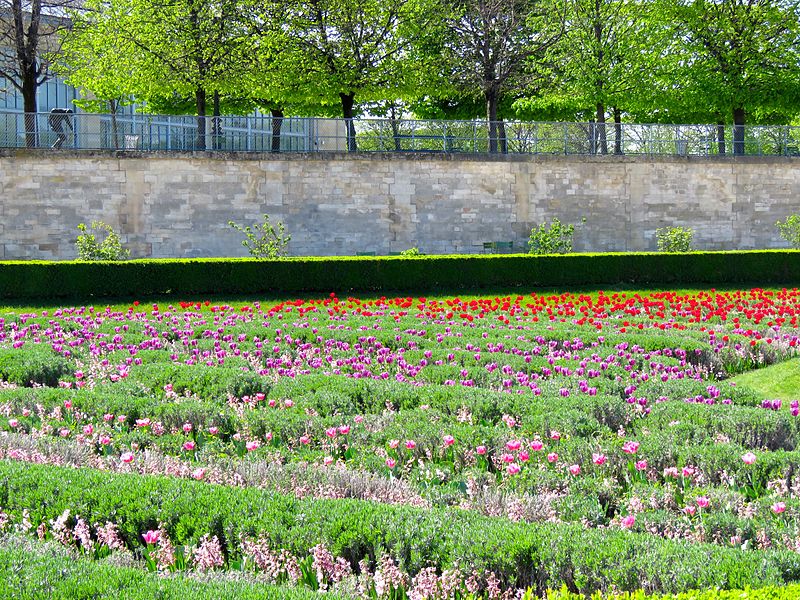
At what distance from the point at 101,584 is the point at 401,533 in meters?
1.36

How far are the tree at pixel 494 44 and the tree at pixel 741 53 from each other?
3893 mm

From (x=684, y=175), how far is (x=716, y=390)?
1979 centimetres

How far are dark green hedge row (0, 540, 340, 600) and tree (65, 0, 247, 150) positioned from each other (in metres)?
20.4

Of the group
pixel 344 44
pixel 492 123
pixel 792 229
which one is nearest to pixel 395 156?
pixel 492 123

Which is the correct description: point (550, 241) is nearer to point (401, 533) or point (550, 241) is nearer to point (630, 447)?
point (630, 447)

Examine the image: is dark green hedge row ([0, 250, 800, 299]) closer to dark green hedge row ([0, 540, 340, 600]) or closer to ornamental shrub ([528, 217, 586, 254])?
ornamental shrub ([528, 217, 586, 254])

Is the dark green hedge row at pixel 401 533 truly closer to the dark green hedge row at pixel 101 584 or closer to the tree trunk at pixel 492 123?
the dark green hedge row at pixel 101 584

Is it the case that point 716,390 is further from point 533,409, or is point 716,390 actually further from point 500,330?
point 500,330

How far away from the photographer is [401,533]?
13.6 ft

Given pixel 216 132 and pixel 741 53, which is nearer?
pixel 216 132

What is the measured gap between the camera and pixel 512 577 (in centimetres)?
396

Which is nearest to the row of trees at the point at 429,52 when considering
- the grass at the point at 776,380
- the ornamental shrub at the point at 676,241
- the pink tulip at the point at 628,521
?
the ornamental shrub at the point at 676,241

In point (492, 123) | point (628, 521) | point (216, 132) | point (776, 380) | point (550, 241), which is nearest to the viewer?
point (628, 521)

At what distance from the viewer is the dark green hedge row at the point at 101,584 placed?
3414 mm
